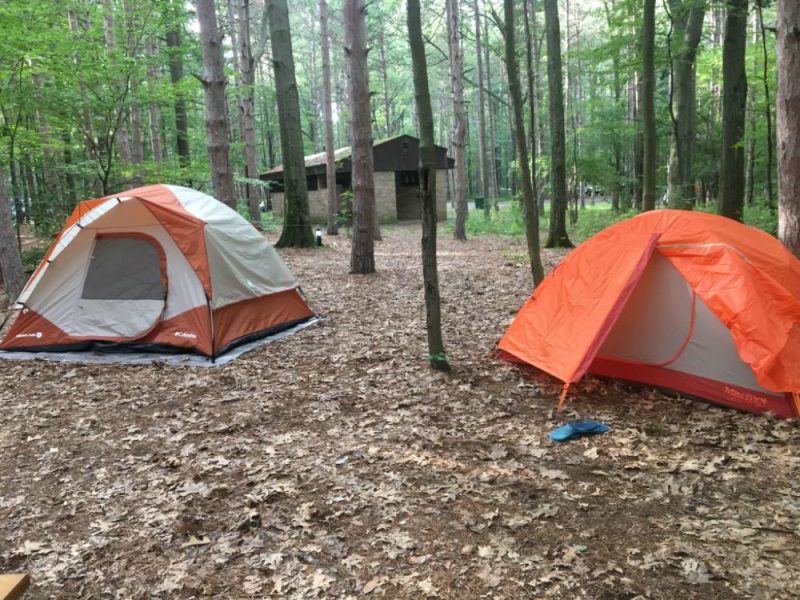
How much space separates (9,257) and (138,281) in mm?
2828

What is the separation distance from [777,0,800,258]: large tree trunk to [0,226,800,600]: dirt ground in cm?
217

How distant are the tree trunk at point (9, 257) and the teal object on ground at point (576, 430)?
7.73 m

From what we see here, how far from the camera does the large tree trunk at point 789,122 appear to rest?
15.9 ft

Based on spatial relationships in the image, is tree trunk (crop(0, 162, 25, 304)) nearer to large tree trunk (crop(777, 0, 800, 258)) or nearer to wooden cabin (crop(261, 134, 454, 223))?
large tree trunk (crop(777, 0, 800, 258))

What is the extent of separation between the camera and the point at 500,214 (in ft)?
80.0

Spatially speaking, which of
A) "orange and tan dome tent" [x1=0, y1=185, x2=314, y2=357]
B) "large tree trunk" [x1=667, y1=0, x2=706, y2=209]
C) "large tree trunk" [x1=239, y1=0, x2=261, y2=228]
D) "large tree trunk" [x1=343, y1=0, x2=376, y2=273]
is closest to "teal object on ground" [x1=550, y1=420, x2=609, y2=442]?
"orange and tan dome tent" [x1=0, y1=185, x2=314, y2=357]

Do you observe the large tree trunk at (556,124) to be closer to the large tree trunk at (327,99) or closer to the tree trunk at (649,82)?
the tree trunk at (649,82)

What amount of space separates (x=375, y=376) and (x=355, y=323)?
1965mm

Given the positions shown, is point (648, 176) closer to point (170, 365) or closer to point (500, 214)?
point (170, 365)

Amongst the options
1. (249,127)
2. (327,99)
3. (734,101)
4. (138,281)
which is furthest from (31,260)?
(734,101)

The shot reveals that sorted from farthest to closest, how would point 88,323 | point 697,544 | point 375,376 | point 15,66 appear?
point 15,66 → point 88,323 → point 375,376 → point 697,544

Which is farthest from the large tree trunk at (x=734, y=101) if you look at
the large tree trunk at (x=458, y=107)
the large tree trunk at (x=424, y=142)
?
the large tree trunk at (x=458, y=107)

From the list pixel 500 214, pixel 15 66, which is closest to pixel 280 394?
pixel 15 66

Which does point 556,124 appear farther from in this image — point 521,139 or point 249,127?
point 249,127
